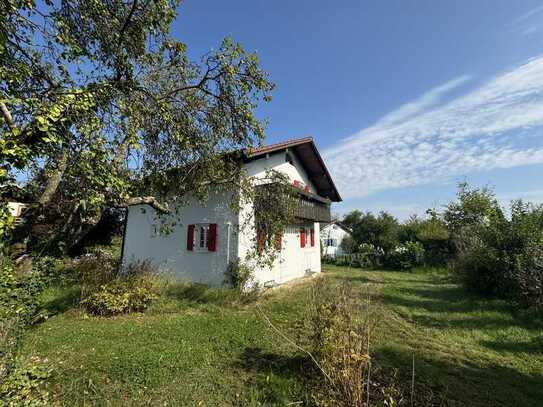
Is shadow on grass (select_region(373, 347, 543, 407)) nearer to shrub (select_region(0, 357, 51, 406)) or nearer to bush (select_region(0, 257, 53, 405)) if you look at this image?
shrub (select_region(0, 357, 51, 406))

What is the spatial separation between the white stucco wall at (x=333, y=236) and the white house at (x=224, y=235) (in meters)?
14.0

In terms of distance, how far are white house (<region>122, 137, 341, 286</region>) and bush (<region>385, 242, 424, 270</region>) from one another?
855cm

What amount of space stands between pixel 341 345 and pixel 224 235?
7785 mm

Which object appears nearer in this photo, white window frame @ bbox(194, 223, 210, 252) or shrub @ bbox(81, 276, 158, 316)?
shrub @ bbox(81, 276, 158, 316)

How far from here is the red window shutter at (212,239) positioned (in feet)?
35.7

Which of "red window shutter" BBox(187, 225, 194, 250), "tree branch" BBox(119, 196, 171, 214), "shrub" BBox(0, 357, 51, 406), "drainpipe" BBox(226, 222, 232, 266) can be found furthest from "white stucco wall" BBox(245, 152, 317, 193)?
"shrub" BBox(0, 357, 51, 406)

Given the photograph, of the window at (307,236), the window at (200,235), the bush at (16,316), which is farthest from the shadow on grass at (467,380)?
the window at (307,236)

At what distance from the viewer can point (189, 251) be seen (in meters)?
11.5

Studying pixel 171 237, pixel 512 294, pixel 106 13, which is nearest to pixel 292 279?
pixel 171 237

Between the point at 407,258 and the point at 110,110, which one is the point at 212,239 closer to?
the point at 110,110

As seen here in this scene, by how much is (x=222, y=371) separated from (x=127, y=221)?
11.9m

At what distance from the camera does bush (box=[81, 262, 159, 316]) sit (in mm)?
7723

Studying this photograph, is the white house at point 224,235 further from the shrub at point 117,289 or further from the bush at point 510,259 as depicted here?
the bush at point 510,259

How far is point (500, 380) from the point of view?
470 cm
